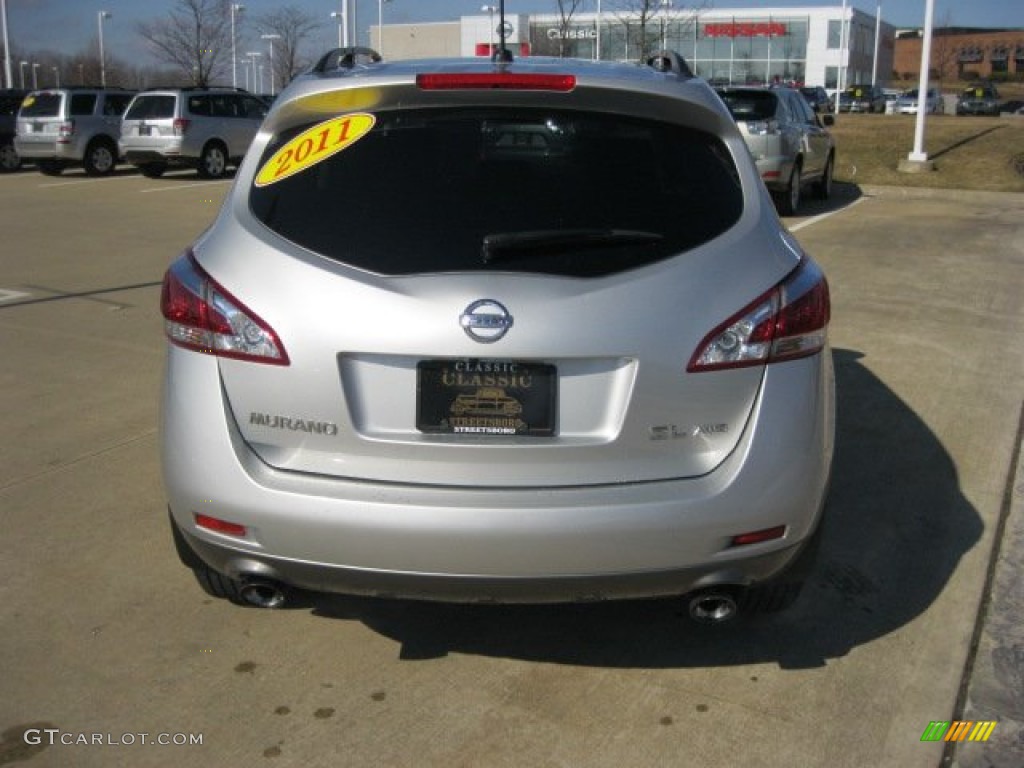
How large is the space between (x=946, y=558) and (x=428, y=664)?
2.05 meters

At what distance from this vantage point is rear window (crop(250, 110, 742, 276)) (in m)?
2.87

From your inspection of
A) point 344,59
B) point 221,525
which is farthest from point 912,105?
point 221,525

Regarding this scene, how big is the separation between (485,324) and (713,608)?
1.10m

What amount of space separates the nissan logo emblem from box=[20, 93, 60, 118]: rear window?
75.1 ft

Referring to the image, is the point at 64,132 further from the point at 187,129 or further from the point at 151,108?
the point at 187,129

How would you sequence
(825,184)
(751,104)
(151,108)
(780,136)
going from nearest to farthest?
(780,136) < (751,104) < (825,184) < (151,108)

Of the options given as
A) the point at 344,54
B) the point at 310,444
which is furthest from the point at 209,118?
the point at 310,444

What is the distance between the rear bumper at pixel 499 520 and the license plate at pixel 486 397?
0.16 metres

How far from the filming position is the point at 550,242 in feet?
9.42

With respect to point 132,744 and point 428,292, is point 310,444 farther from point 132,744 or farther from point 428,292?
point 132,744

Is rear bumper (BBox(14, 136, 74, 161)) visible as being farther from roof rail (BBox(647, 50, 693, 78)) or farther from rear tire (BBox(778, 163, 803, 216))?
roof rail (BBox(647, 50, 693, 78))

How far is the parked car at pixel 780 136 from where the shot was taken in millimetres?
14125
